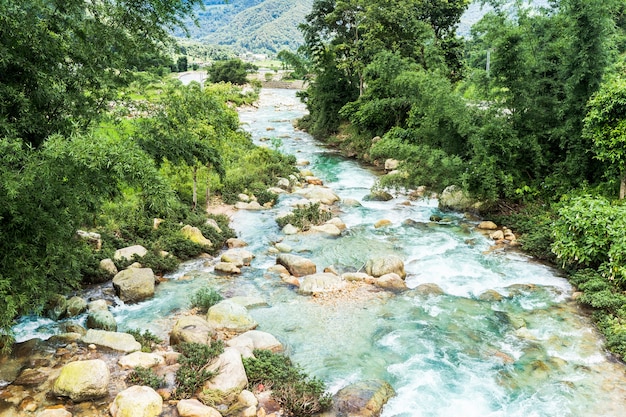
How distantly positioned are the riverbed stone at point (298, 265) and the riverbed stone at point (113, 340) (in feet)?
16.0

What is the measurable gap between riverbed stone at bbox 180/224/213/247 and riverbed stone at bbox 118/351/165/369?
5925mm

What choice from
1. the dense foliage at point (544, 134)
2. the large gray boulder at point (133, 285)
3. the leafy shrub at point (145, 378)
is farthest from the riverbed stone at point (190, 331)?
the dense foliage at point (544, 134)

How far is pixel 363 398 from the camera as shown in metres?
7.13

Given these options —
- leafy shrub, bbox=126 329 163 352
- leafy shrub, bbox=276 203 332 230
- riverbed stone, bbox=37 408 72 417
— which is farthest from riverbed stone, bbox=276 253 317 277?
riverbed stone, bbox=37 408 72 417

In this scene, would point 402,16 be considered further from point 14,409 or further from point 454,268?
point 14,409

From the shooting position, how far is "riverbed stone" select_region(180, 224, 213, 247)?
44.8ft

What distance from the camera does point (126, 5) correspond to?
8.38 metres

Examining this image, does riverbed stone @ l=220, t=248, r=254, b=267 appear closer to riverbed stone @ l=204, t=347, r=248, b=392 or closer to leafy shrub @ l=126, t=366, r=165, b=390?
riverbed stone @ l=204, t=347, r=248, b=392

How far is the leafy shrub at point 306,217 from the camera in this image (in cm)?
1602

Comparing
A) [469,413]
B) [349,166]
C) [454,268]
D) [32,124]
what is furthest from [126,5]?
[349,166]

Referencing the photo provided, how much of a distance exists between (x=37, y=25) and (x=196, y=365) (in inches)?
229

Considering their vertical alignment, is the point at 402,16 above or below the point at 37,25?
above

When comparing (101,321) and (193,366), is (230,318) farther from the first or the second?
(101,321)

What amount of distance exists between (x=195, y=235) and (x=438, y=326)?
7.53 m
